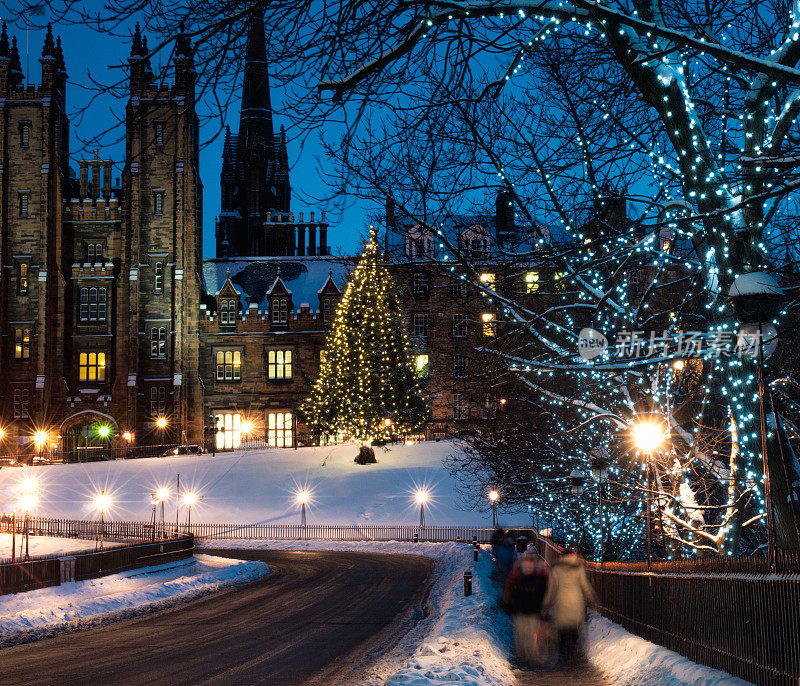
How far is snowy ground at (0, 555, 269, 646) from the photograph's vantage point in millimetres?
17859

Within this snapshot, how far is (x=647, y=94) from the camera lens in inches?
321

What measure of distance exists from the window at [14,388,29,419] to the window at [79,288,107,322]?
21.6 ft

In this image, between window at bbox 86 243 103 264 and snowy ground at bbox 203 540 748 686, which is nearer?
snowy ground at bbox 203 540 748 686

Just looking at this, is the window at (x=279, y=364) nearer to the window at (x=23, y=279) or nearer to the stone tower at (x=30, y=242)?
the stone tower at (x=30, y=242)

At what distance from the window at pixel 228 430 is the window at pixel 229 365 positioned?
2787 millimetres

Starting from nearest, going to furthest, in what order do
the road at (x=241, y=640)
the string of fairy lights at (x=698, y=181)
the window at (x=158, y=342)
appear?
the string of fairy lights at (x=698, y=181), the road at (x=241, y=640), the window at (x=158, y=342)

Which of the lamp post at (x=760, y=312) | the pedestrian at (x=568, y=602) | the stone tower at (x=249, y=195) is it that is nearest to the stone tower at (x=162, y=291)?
the stone tower at (x=249, y=195)

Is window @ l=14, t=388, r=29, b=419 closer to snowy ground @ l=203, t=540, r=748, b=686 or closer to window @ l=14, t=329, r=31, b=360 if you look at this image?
window @ l=14, t=329, r=31, b=360

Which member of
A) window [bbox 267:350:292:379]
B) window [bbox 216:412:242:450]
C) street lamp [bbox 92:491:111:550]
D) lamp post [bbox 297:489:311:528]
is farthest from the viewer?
window [bbox 267:350:292:379]

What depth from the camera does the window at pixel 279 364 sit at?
63.3m

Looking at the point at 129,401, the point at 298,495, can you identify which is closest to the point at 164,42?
the point at 298,495

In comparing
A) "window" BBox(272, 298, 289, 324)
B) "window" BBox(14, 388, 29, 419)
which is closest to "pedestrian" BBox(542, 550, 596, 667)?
"window" BBox(272, 298, 289, 324)

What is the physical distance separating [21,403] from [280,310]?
64.1ft

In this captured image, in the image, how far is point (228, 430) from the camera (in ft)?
203
